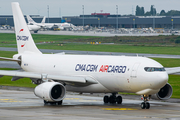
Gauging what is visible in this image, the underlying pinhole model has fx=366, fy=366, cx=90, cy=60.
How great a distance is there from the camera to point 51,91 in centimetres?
3186

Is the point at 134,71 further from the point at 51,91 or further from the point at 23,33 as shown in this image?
the point at 23,33

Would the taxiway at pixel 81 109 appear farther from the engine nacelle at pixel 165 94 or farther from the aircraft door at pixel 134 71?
the aircraft door at pixel 134 71

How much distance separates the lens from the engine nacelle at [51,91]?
1232 inches

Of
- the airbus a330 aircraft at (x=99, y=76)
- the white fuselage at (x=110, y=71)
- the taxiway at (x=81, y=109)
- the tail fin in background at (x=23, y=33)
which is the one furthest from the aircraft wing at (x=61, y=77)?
the tail fin in background at (x=23, y=33)

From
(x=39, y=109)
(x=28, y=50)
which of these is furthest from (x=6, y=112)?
(x=28, y=50)

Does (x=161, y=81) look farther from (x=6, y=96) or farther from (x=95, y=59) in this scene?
(x=6, y=96)

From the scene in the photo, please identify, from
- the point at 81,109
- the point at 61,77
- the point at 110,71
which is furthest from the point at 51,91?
the point at 110,71

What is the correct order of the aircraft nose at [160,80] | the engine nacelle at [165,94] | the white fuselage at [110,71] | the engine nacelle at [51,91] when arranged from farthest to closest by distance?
1. the engine nacelle at [165,94]
2. the engine nacelle at [51,91]
3. the white fuselage at [110,71]
4. the aircraft nose at [160,80]

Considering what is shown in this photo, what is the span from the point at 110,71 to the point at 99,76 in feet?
4.21

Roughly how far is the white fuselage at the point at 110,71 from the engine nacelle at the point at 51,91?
8.85 ft

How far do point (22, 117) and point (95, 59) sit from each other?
462 inches

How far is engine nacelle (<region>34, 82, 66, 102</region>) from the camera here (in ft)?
103

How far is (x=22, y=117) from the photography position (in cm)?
2480

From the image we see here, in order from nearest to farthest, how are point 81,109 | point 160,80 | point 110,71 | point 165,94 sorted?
1. point 160,80
2. point 81,109
3. point 110,71
4. point 165,94
